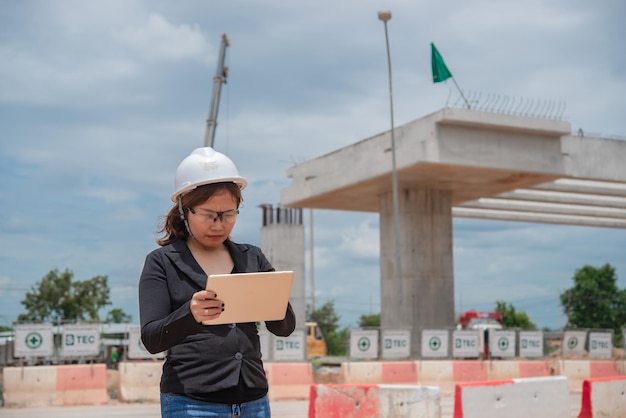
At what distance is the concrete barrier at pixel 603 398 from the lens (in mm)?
10562

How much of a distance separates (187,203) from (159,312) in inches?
15.9

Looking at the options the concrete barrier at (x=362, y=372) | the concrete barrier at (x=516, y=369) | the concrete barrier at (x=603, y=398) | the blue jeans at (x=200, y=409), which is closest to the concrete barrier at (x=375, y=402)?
the concrete barrier at (x=603, y=398)

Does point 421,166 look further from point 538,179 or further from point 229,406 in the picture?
point 229,406

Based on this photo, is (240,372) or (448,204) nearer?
(240,372)

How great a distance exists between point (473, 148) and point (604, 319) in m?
49.5

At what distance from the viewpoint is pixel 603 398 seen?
10.7 meters

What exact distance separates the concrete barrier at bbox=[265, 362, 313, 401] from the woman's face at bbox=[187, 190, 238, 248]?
49.7 feet

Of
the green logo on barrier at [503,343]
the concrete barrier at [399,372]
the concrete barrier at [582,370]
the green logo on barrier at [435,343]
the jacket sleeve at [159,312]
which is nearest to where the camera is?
the jacket sleeve at [159,312]

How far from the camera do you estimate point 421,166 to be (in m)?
29.4

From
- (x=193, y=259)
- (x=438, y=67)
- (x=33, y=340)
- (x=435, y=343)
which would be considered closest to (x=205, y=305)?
(x=193, y=259)

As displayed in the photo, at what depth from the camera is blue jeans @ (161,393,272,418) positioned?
3119 mm

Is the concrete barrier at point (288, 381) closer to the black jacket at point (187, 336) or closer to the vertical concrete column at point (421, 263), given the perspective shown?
the vertical concrete column at point (421, 263)

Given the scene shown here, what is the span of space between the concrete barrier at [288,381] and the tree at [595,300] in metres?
59.0

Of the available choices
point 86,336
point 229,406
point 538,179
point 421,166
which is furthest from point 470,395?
point 538,179
